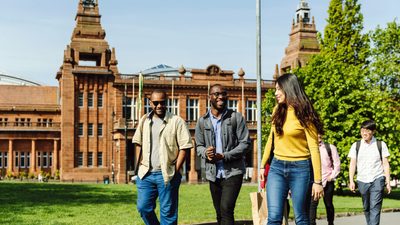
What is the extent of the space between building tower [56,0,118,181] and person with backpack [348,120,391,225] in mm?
59973

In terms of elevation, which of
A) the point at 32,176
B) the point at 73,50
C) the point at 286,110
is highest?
the point at 73,50

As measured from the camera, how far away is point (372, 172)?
452 inches

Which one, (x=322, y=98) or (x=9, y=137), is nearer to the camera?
(x=322, y=98)

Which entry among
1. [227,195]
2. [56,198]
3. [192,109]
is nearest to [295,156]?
[227,195]

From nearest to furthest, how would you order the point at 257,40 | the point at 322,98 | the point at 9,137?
1. the point at 257,40
2. the point at 322,98
3. the point at 9,137

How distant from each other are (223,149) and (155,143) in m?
1.01

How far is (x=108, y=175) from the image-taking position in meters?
70.6

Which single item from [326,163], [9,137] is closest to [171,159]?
[326,163]

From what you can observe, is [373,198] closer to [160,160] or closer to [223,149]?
[223,149]

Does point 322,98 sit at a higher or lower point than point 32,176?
higher

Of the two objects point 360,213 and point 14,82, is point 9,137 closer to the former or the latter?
point 14,82

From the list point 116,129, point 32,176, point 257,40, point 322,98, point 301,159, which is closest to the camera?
point 301,159

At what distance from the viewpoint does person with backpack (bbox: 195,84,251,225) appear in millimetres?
9492

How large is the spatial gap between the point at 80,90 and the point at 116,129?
624cm
